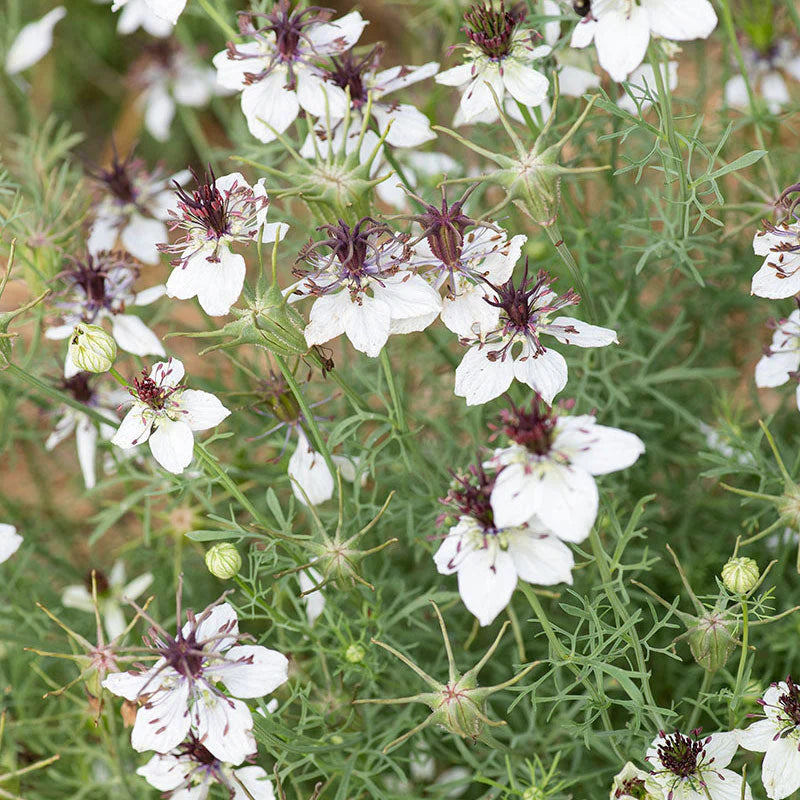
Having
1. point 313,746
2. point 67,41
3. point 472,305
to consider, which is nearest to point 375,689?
point 313,746

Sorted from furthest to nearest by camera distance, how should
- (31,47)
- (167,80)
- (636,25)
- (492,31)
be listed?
1. (167,80)
2. (31,47)
3. (492,31)
4. (636,25)

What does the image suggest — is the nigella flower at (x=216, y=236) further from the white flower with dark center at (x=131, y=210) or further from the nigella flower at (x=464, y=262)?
the white flower with dark center at (x=131, y=210)

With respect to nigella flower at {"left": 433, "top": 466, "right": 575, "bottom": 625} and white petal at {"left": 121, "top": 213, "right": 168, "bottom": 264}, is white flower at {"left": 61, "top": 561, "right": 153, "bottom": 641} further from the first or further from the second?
nigella flower at {"left": 433, "top": 466, "right": 575, "bottom": 625}

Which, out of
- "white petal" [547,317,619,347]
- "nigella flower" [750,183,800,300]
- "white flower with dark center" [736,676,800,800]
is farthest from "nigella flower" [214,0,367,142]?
"white flower with dark center" [736,676,800,800]

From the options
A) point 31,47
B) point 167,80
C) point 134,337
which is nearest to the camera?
point 134,337

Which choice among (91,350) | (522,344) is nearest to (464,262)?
(522,344)

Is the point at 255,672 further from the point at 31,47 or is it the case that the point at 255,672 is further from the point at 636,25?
the point at 31,47
